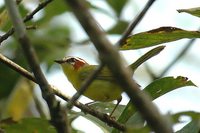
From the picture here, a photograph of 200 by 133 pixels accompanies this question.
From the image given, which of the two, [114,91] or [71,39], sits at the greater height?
[71,39]

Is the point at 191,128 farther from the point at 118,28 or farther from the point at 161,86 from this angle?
the point at 118,28

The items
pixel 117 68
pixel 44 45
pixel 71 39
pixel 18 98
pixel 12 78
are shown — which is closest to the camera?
pixel 117 68

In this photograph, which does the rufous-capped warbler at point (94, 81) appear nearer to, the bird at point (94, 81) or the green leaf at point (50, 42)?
the bird at point (94, 81)

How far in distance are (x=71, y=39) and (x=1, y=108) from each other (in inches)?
64.5

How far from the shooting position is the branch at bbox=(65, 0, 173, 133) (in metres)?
1.27

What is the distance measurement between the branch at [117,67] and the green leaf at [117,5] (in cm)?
465

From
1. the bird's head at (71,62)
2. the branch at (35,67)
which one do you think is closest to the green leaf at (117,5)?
the bird's head at (71,62)

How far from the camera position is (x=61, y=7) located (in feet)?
19.5

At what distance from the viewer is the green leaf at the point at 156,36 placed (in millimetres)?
2988

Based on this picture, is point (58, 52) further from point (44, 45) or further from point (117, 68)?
point (117, 68)

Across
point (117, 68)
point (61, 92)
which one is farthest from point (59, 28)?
point (117, 68)

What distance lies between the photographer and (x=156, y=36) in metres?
3.00

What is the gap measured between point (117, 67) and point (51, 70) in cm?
484

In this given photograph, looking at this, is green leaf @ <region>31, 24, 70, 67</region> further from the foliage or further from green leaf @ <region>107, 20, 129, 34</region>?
green leaf @ <region>107, 20, 129, 34</region>
